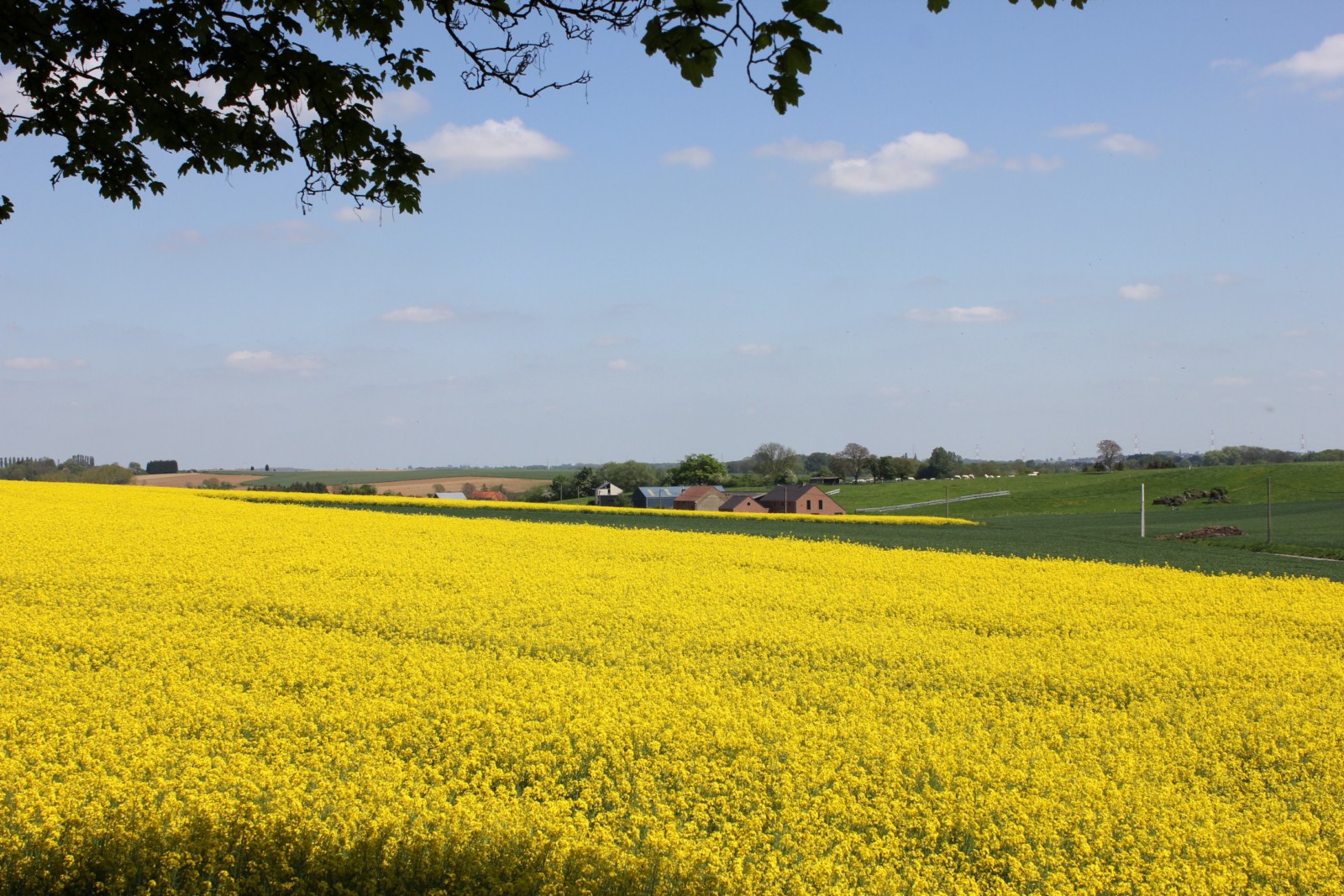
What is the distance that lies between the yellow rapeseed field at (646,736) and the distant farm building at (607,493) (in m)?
69.4

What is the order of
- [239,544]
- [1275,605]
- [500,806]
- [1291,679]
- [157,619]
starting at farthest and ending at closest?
[239,544] < [1275,605] < [157,619] < [1291,679] < [500,806]

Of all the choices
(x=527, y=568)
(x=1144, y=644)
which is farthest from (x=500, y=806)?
(x=527, y=568)

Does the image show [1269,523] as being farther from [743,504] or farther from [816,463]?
[816,463]

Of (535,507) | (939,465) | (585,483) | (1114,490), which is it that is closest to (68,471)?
(535,507)

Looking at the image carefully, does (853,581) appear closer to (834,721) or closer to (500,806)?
(834,721)

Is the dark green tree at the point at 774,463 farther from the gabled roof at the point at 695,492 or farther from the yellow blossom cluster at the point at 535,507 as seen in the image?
the yellow blossom cluster at the point at 535,507

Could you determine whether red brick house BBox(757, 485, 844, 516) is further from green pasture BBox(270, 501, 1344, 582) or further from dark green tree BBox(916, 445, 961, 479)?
dark green tree BBox(916, 445, 961, 479)

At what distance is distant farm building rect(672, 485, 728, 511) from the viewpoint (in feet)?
238

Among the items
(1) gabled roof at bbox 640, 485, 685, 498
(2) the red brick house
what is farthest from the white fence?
(1) gabled roof at bbox 640, 485, 685, 498

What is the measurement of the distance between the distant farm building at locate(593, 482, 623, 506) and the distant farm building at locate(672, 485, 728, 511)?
10.7 m

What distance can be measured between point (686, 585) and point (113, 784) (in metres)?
10.00

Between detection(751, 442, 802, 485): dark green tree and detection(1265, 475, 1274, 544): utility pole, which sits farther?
detection(751, 442, 802, 485): dark green tree

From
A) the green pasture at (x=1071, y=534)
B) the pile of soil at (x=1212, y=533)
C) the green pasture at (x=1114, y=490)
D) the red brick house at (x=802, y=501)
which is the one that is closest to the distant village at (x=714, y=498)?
the red brick house at (x=802, y=501)

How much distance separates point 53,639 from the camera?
10180 millimetres
